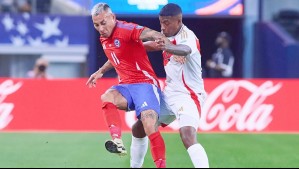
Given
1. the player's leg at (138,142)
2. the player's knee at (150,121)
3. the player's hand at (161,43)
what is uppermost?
the player's hand at (161,43)

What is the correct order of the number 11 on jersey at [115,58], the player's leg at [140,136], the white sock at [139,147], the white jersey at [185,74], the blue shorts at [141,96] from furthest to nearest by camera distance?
the white sock at [139,147]
the player's leg at [140,136]
the number 11 on jersey at [115,58]
the white jersey at [185,74]
the blue shorts at [141,96]

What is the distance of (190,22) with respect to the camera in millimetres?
24125

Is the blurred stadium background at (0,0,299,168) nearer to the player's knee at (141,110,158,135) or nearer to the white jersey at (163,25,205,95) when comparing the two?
the white jersey at (163,25,205,95)

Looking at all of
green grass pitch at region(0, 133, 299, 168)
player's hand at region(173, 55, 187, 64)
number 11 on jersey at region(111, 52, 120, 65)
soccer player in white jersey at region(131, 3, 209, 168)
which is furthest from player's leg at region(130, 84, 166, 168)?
green grass pitch at region(0, 133, 299, 168)

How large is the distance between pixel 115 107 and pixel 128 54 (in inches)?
24.7

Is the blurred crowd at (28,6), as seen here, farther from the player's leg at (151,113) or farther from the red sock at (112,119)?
the red sock at (112,119)

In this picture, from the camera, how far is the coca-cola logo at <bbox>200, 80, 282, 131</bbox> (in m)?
18.8

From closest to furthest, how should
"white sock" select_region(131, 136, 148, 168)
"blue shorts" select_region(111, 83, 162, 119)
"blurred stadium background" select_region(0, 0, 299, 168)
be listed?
"blue shorts" select_region(111, 83, 162, 119) < "white sock" select_region(131, 136, 148, 168) < "blurred stadium background" select_region(0, 0, 299, 168)

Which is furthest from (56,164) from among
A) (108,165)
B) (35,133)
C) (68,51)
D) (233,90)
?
(68,51)

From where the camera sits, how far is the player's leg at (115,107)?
1030 cm

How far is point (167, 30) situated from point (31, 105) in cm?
889

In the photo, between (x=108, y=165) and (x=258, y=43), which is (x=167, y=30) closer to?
(x=108, y=165)

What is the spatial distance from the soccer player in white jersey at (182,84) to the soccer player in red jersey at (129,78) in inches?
8.5

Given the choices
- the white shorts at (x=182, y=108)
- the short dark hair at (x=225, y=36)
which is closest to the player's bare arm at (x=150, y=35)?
the white shorts at (x=182, y=108)
